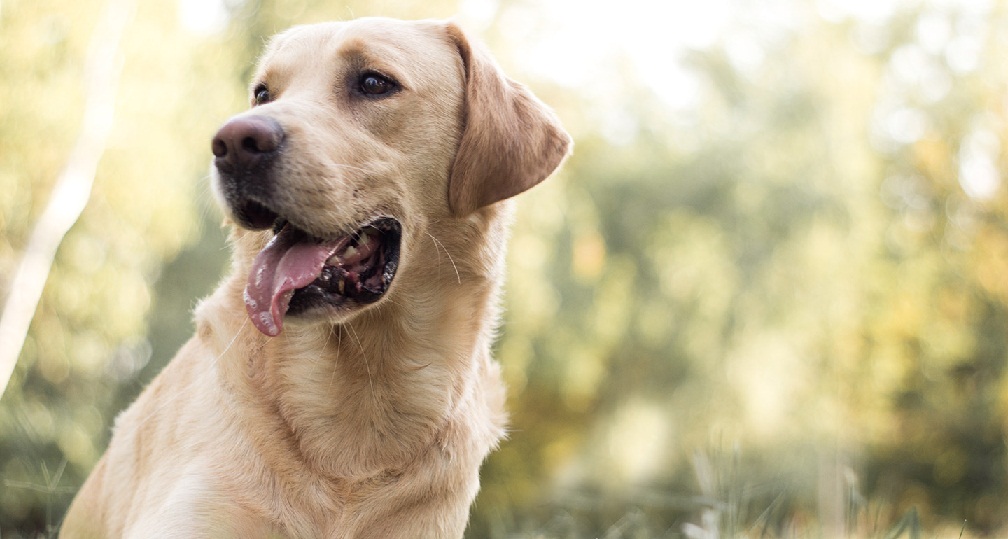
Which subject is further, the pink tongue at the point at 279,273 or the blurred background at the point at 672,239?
the blurred background at the point at 672,239

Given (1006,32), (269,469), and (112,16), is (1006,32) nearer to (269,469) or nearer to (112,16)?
(112,16)

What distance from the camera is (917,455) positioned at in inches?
1025

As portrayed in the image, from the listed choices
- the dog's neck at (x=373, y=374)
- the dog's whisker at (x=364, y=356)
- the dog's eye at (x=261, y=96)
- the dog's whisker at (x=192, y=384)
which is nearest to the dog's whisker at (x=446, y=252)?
the dog's neck at (x=373, y=374)

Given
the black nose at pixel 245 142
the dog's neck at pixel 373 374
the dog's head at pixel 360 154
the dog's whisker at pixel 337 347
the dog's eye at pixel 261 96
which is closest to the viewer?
the black nose at pixel 245 142

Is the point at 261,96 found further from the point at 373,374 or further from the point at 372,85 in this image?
the point at 373,374

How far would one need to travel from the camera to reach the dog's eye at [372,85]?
11.7ft

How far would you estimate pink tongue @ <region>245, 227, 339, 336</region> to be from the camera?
312 centimetres

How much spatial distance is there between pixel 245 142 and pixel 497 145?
96 cm

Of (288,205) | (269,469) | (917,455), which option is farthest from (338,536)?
(917,455)

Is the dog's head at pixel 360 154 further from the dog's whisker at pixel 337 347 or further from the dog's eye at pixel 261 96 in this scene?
the dog's whisker at pixel 337 347

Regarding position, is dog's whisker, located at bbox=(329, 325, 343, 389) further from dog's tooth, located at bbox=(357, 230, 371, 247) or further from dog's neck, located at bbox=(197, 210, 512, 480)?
dog's tooth, located at bbox=(357, 230, 371, 247)

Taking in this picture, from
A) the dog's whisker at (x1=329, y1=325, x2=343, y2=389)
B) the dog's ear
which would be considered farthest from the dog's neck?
the dog's ear

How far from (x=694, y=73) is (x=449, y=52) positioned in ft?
64.8

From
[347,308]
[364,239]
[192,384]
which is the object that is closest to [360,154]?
[364,239]
